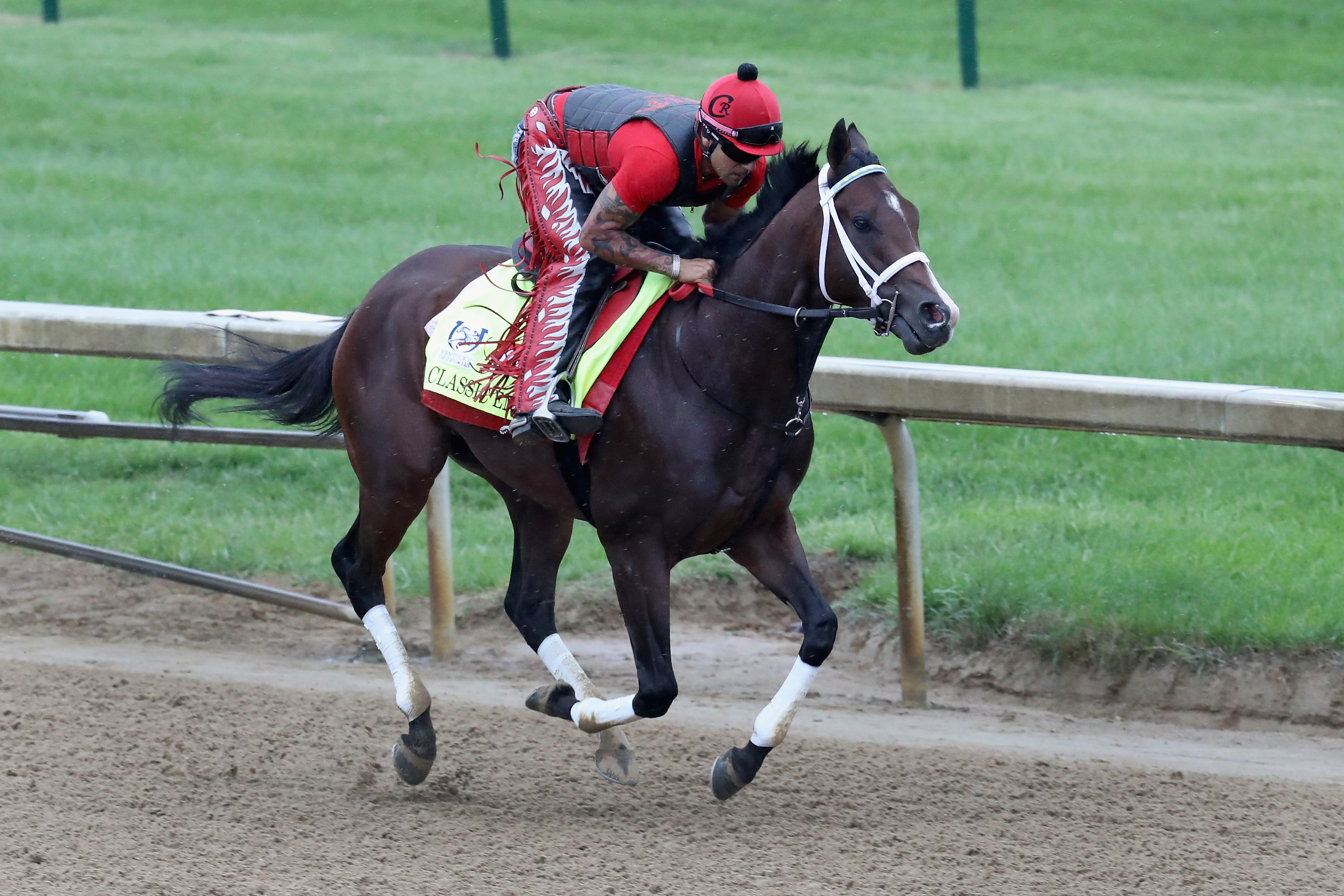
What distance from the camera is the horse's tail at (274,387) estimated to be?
5395 mm

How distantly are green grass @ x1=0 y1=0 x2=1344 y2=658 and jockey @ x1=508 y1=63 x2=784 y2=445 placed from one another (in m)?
1.97

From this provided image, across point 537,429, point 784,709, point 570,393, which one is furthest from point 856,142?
point 784,709

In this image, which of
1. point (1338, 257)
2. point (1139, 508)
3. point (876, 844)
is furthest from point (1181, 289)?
point (876, 844)

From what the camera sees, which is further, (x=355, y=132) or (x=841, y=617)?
(x=355, y=132)

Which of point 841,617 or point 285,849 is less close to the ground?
point 285,849

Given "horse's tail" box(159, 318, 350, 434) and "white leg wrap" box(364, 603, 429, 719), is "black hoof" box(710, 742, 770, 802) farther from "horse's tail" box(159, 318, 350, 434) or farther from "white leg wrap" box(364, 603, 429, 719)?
"horse's tail" box(159, 318, 350, 434)

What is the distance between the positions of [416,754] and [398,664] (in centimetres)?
34

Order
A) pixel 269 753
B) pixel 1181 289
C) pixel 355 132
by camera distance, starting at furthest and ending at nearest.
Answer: pixel 355 132 → pixel 1181 289 → pixel 269 753

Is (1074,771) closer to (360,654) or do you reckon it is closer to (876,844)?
(876,844)

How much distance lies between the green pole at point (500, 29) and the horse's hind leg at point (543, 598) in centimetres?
1455

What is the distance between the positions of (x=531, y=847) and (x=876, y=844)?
36.2 inches

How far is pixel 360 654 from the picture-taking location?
6.23m

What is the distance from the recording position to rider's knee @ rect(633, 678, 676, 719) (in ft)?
14.3

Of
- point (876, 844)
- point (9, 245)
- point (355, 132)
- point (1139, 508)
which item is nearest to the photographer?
point (876, 844)
